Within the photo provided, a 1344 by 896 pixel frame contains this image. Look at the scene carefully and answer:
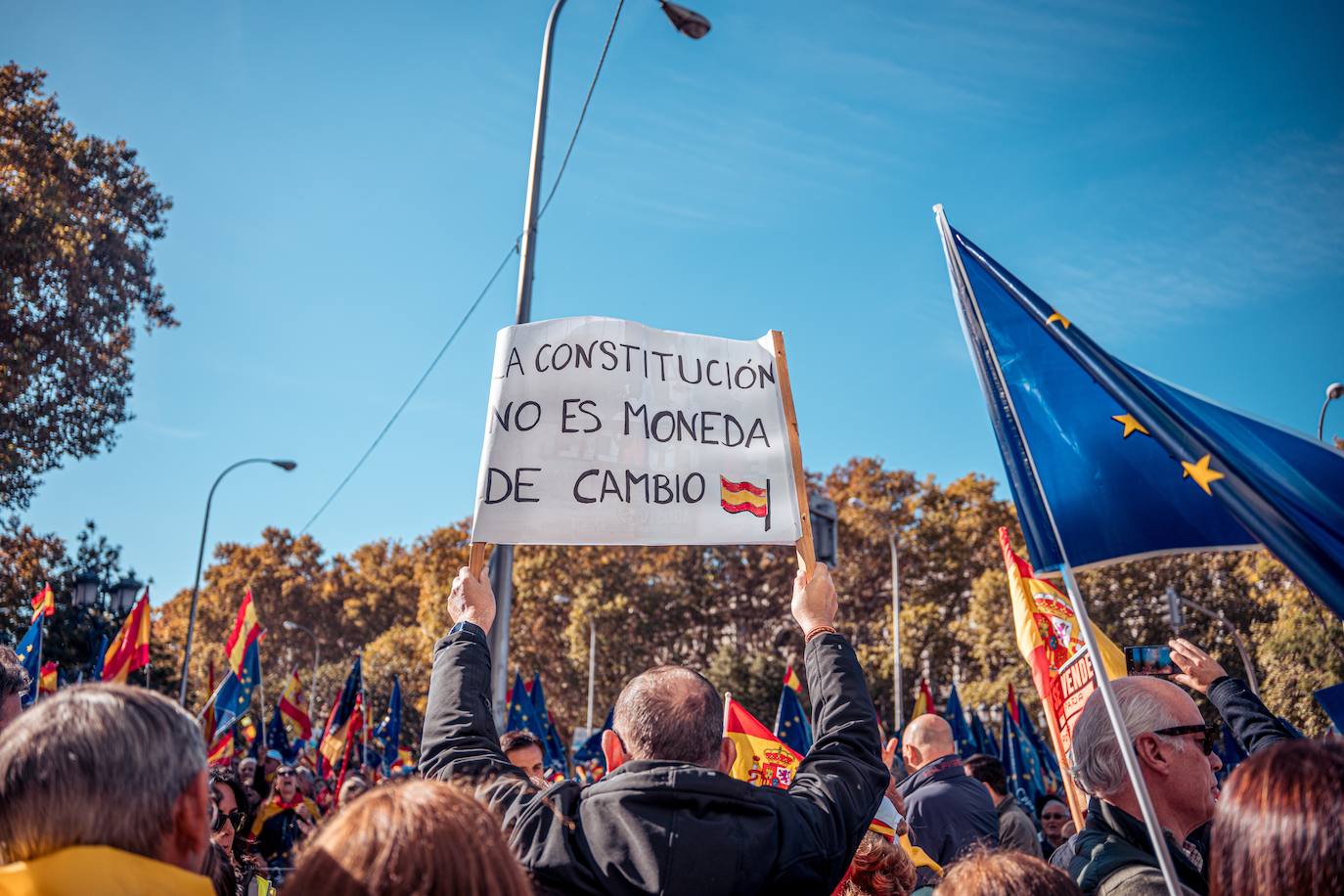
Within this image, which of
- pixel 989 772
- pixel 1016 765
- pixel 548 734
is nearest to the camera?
pixel 989 772

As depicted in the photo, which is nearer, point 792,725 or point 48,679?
point 792,725

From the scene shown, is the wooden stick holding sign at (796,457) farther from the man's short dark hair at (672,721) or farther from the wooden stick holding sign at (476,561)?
the wooden stick holding sign at (476,561)

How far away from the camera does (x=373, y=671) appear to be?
160ft

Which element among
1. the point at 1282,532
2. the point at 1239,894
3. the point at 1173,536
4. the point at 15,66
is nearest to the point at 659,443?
the point at 1173,536

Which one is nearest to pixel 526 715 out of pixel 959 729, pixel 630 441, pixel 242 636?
pixel 242 636

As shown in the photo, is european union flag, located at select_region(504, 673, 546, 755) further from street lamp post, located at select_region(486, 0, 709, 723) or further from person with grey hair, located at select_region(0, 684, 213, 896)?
person with grey hair, located at select_region(0, 684, 213, 896)

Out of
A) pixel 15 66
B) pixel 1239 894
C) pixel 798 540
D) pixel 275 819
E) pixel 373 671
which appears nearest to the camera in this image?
pixel 1239 894

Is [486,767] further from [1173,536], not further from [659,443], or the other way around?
[1173,536]

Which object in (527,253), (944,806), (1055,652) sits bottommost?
(944,806)

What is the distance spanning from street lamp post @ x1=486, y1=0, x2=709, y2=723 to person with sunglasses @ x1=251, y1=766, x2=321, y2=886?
247 cm

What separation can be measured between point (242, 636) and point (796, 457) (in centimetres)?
1162

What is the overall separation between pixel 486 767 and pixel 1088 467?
1.92 metres

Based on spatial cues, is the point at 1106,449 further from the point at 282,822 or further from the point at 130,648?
the point at 130,648

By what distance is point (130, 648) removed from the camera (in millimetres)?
11266
